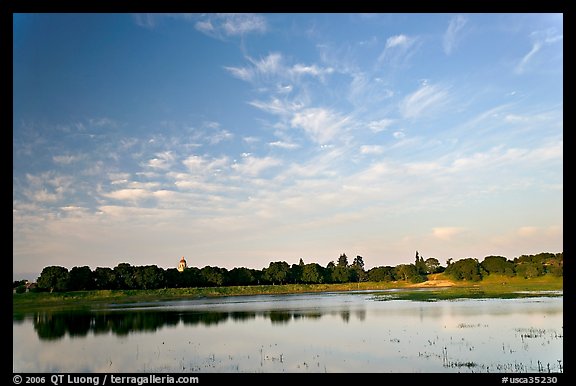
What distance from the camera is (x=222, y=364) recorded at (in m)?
12.2

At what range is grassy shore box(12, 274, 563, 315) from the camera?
33.9 metres

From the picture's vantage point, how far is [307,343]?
589 inches

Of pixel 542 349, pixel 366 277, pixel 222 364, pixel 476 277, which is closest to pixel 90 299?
pixel 222 364

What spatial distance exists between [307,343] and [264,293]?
1560 inches

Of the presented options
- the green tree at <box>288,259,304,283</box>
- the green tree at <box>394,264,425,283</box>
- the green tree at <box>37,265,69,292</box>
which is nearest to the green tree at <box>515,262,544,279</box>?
the green tree at <box>394,264,425,283</box>

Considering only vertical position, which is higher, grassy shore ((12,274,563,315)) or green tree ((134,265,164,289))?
green tree ((134,265,164,289))

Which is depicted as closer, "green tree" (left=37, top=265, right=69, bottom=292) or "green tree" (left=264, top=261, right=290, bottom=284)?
"green tree" (left=37, top=265, right=69, bottom=292)

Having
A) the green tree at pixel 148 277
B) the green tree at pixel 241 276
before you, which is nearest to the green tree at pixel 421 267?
the green tree at pixel 241 276

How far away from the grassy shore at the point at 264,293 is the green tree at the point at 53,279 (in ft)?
2.69

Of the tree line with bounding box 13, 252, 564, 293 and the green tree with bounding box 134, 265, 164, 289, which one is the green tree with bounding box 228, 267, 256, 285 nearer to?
the tree line with bounding box 13, 252, 564, 293

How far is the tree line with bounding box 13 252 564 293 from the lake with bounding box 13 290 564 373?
1811cm
